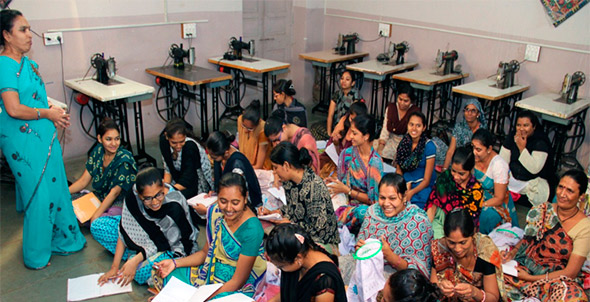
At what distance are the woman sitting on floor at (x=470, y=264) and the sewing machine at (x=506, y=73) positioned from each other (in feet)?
10.4

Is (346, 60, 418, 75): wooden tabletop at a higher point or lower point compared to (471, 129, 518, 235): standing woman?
higher

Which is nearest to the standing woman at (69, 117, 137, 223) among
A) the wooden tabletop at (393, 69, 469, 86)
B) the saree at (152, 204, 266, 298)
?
the saree at (152, 204, 266, 298)

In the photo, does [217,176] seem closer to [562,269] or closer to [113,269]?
[113,269]

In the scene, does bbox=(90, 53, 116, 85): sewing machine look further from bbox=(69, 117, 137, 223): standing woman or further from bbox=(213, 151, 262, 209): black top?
bbox=(213, 151, 262, 209): black top

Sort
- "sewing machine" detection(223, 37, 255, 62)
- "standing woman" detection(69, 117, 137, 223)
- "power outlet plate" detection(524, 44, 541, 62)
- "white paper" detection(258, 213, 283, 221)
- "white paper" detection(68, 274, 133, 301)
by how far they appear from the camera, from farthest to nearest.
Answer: "sewing machine" detection(223, 37, 255, 62)
"power outlet plate" detection(524, 44, 541, 62)
"standing woman" detection(69, 117, 137, 223)
"white paper" detection(258, 213, 283, 221)
"white paper" detection(68, 274, 133, 301)

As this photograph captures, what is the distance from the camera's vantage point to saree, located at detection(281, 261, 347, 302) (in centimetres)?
206

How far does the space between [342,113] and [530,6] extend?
2.28m

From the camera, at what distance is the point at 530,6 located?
5219mm

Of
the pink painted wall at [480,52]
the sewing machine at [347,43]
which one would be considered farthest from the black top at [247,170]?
the sewing machine at [347,43]

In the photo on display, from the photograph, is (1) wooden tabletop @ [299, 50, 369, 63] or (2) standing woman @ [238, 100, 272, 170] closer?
(2) standing woman @ [238, 100, 272, 170]

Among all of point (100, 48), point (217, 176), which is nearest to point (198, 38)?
point (100, 48)

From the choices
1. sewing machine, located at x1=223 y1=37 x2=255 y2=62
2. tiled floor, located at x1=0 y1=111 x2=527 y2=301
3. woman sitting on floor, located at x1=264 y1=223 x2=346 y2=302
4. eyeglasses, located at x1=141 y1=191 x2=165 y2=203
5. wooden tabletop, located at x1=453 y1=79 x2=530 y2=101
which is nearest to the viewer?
woman sitting on floor, located at x1=264 y1=223 x2=346 y2=302

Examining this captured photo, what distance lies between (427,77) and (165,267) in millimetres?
3868

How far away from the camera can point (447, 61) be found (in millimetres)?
5762
